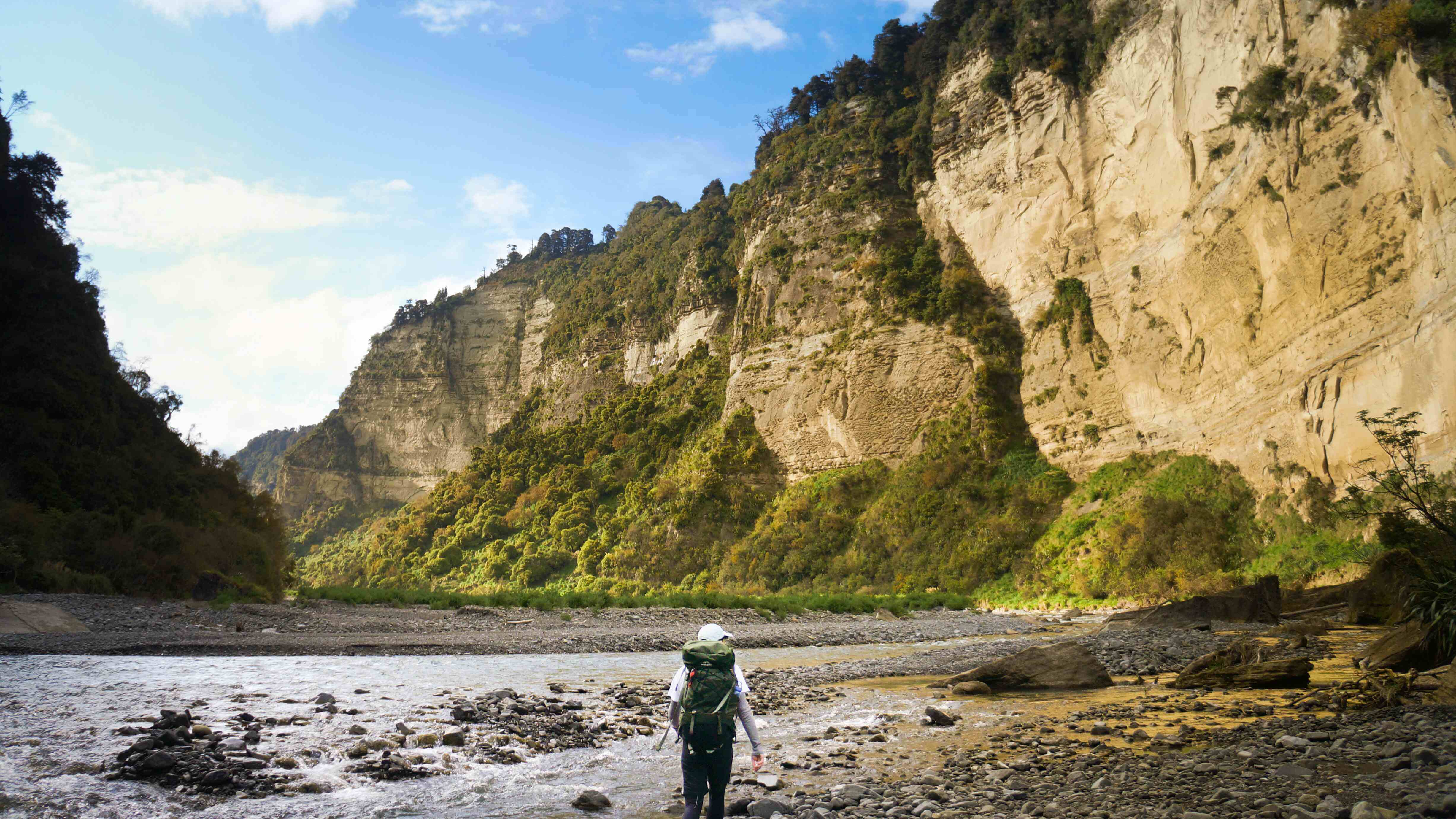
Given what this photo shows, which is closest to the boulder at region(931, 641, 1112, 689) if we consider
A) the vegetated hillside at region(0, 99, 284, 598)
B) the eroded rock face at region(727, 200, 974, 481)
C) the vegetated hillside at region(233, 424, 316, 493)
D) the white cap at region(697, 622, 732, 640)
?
the white cap at region(697, 622, 732, 640)

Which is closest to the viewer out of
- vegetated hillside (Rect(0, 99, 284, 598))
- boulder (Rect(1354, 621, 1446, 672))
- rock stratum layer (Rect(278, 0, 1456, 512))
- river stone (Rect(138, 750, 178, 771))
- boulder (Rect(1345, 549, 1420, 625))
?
river stone (Rect(138, 750, 178, 771))

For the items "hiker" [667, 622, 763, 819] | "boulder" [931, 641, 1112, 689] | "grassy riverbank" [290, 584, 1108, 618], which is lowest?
"grassy riverbank" [290, 584, 1108, 618]

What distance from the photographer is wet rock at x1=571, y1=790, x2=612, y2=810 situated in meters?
5.76

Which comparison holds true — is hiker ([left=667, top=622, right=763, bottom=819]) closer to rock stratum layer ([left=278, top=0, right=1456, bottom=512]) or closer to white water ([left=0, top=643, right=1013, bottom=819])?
white water ([left=0, top=643, right=1013, bottom=819])

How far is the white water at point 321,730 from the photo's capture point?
5.52 metres

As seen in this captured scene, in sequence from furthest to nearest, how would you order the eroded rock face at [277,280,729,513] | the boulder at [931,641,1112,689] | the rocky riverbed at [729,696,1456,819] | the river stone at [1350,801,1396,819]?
1. the eroded rock face at [277,280,729,513]
2. the boulder at [931,641,1112,689]
3. the rocky riverbed at [729,696,1456,819]
4. the river stone at [1350,801,1396,819]

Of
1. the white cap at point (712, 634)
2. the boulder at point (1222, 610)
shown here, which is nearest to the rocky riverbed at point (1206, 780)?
the white cap at point (712, 634)

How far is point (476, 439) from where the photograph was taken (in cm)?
8938

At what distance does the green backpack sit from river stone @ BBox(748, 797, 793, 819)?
709mm

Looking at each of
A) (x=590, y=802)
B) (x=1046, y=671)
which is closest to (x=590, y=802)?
(x=590, y=802)

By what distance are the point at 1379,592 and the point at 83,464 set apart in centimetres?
3717

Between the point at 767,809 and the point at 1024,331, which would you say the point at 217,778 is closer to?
the point at 767,809

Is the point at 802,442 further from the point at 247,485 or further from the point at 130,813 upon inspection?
the point at 130,813

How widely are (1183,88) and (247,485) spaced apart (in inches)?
1884
